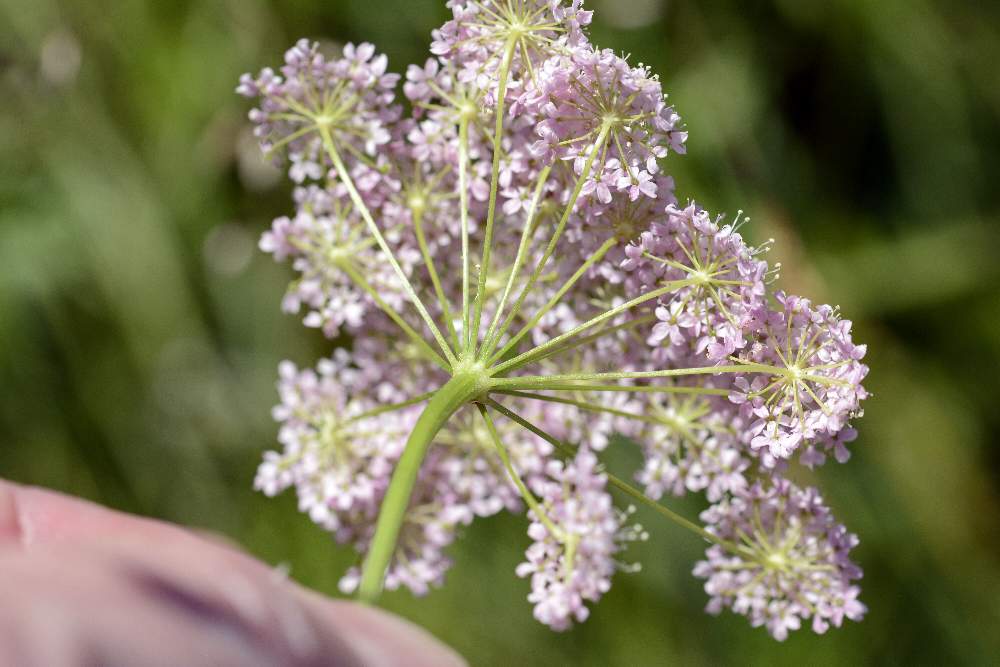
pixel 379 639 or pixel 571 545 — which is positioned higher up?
pixel 571 545

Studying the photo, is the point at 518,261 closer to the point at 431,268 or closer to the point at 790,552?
the point at 431,268

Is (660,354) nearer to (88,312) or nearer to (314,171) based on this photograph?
(314,171)

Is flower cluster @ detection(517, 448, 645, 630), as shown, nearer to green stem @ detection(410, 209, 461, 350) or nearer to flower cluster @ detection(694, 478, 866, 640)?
flower cluster @ detection(694, 478, 866, 640)

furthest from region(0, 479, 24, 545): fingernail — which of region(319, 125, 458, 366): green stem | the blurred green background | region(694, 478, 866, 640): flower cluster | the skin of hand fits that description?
the blurred green background

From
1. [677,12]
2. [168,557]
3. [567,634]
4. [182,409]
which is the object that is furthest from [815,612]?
[182,409]

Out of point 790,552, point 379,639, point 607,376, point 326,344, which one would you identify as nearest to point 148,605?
point 379,639

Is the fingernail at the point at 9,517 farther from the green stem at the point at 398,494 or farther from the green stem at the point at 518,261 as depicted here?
the green stem at the point at 518,261

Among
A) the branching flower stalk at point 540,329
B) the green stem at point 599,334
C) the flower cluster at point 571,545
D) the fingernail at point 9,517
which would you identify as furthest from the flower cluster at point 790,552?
the fingernail at point 9,517
